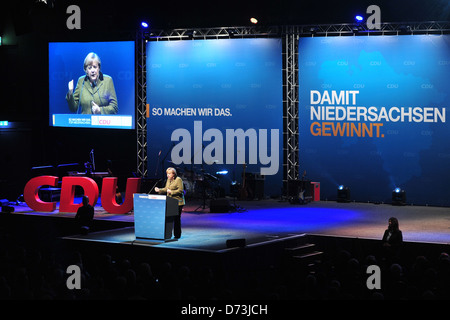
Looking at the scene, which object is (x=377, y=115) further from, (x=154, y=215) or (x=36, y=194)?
(x=36, y=194)

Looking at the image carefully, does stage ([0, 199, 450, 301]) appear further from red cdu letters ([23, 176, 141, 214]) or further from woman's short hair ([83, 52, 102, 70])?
woman's short hair ([83, 52, 102, 70])

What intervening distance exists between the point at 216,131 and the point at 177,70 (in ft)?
6.99

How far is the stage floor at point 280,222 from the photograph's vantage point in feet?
48.3

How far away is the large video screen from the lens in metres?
21.3

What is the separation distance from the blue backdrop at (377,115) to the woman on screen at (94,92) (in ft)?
18.0

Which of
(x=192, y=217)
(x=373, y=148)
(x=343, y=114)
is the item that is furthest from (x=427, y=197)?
(x=192, y=217)

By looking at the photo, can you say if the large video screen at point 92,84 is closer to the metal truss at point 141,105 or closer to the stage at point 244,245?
the metal truss at point 141,105

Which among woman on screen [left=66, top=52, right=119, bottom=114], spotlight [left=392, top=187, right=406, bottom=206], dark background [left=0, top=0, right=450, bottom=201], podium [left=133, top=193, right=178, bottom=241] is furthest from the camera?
woman on screen [left=66, top=52, right=119, bottom=114]

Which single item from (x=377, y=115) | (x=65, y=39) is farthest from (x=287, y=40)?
(x=65, y=39)

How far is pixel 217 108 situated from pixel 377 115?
14.7 ft

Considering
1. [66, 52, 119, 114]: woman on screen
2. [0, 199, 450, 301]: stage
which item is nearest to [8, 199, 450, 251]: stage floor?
[0, 199, 450, 301]: stage

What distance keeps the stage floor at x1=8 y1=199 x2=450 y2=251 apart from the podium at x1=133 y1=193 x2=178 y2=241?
0.19 m

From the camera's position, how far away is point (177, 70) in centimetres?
2150
